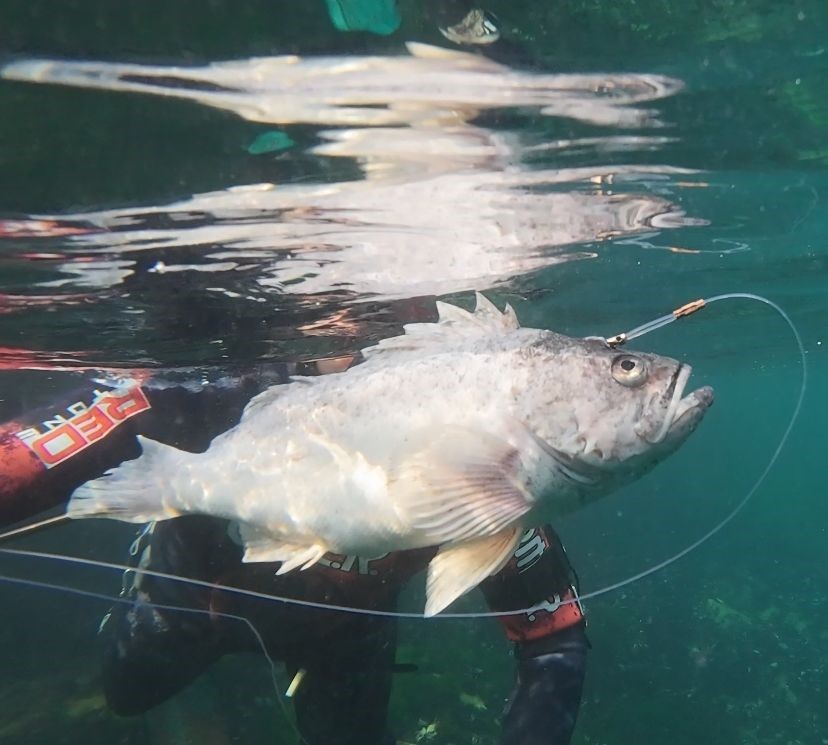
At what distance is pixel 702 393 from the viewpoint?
2.81 m

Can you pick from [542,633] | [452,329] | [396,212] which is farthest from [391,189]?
[542,633]

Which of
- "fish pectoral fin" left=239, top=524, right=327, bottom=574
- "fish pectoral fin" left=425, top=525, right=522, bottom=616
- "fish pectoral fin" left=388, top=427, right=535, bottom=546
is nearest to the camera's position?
"fish pectoral fin" left=388, top=427, right=535, bottom=546

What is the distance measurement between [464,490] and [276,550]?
129 centimetres

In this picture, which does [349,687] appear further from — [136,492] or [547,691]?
[136,492]

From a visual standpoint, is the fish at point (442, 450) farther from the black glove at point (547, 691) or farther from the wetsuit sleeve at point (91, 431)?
the black glove at point (547, 691)

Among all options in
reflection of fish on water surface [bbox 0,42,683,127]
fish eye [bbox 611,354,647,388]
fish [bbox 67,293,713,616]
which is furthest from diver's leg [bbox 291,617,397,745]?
reflection of fish on water surface [bbox 0,42,683,127]

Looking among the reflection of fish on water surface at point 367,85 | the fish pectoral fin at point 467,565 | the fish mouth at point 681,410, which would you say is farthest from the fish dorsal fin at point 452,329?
the reflection of fish on water surface at point 367,85

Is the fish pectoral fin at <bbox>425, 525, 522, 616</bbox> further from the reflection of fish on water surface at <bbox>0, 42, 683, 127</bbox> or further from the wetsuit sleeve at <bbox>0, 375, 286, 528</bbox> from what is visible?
the reflection of fish on water surface at <bbox>0, 42, 683, 127</bbox>

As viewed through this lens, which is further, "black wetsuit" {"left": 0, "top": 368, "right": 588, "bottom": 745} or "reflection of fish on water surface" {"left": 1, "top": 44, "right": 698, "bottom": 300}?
"reflection of fish on water surface" {"left": 1, "top": 44, "right": 698, "bottom": 300}

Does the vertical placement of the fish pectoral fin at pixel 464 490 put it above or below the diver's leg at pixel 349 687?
above

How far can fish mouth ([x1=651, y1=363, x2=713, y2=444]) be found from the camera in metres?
2.72

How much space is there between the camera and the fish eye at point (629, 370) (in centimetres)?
280

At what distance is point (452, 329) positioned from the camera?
343 centimetres

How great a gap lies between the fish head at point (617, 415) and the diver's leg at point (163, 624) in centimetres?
354
